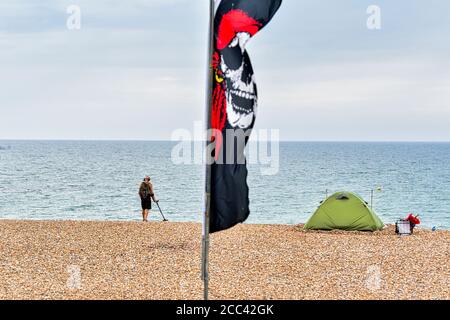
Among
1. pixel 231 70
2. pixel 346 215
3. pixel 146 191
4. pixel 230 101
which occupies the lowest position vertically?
pixel 346 215

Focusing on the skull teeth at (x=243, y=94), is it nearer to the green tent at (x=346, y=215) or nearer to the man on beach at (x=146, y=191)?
the green tent at (x=346, y=215)

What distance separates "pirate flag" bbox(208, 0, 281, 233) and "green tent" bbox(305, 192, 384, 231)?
13.5m

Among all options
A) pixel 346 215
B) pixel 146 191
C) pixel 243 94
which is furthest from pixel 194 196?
pixel 243 94

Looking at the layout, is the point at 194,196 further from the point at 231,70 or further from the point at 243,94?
the point at 231,70

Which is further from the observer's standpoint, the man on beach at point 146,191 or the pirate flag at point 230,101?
the man on beach at point 146,191

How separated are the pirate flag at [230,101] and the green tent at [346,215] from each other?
44.2 ft

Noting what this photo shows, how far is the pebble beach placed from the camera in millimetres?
15688

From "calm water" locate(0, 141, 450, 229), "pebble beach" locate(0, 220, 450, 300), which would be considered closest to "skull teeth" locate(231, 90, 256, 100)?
"pebble beach" locate(0, 220, 450, 300)

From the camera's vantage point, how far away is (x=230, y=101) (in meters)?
12.2

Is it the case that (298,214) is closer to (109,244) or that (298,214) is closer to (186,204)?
(186,204)

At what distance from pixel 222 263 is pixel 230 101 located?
7766mm

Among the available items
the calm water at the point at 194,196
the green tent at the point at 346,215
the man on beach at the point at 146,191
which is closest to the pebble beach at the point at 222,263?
the green tent at the point at 346,215

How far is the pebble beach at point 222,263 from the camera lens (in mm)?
15688

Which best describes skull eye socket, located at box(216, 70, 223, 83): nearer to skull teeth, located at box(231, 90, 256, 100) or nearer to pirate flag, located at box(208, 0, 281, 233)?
pirate flag, located at box(208, 0, 281, 233)
